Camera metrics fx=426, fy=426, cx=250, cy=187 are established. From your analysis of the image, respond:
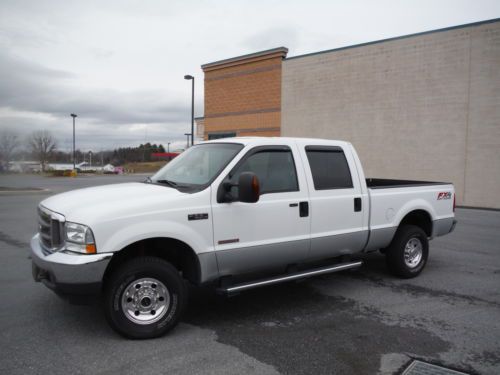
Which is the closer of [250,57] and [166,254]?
[166,254]

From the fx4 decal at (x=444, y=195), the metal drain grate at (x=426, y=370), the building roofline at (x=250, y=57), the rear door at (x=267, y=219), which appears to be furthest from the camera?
the building roofline at (x=250, y=57)

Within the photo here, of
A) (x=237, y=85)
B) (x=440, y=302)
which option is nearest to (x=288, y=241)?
(x=440, y=302)

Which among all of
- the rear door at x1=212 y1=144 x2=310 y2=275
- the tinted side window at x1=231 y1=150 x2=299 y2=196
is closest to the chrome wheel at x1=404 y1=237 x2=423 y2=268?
the rear door at x1=212 y1=144 x2=310 y2=275

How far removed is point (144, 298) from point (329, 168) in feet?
9.31

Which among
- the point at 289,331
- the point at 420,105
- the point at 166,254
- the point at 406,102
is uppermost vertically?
the point at 406,102

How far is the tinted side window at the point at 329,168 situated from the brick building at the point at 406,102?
13.6m

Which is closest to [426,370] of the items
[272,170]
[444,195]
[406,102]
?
[272,170]

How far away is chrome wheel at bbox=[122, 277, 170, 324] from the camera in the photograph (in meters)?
4.09

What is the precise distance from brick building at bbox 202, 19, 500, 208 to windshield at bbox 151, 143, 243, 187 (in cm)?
1499

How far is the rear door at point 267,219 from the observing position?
14.9ft

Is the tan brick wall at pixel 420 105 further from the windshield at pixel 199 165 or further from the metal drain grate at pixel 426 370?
the metal drain grate at pixel 426 370

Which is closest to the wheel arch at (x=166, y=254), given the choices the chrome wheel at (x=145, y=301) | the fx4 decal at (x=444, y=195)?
the chrome wheel at (x=145, y=301)

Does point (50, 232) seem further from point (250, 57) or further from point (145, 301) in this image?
point (250, 57)

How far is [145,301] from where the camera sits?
13.6 ft
